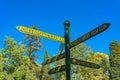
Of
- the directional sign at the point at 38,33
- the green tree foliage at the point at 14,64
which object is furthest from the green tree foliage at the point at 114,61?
the directional sign at the point at 38,33

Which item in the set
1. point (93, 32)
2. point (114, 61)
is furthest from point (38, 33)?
point (114, 61)

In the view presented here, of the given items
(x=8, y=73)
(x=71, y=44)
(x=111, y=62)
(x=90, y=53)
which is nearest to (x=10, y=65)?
(x=8, y=73)

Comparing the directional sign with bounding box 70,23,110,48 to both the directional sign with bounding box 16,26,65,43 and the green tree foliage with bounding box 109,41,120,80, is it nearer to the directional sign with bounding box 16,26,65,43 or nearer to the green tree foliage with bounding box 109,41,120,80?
the directional sign with bounding box 16,26,65,43

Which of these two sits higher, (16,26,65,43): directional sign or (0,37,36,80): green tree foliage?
(0,37,36,80): green tree foliage

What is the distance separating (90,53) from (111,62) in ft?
57.9

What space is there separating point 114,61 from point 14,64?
131ft

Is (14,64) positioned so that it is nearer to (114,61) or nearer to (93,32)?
(93,32)

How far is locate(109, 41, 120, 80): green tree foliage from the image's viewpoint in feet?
261

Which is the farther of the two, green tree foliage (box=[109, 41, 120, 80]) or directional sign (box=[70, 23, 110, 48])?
green tree foliage (box=[109, 41, 120, 80])

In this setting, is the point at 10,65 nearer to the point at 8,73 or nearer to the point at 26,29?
the point at 8,73

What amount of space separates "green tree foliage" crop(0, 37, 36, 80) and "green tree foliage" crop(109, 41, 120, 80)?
3629 cm

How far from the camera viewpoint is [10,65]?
44844mm

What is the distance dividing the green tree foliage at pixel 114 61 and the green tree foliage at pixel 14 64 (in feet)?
119

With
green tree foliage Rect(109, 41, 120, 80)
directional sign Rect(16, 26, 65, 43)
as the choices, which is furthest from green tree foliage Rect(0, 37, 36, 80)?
green tree foliage Rect(109, 41, 120, 80)
